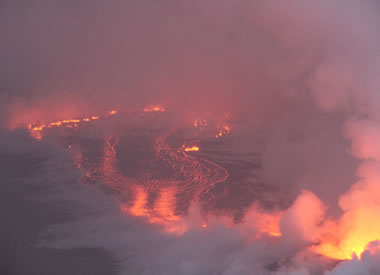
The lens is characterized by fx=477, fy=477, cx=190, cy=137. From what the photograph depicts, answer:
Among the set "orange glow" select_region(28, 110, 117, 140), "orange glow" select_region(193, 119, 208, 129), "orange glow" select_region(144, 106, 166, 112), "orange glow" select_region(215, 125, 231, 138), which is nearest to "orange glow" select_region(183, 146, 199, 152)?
"orange glow" select_region(215, 125, 231, 138)

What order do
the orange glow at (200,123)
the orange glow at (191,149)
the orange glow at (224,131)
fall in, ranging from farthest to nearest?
the orange glow at (200,123) → the orange glow at (224,131) → the orange glow at (191,149)

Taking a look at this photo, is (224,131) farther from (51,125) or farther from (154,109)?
(51,125)

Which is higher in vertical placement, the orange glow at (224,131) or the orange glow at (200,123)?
the orange glow at (200,123)

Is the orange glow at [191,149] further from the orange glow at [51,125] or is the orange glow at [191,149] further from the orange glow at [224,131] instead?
the orange glow at [51,125]

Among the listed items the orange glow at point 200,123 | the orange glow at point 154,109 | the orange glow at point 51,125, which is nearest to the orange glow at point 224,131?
the orange glow at point 200,123

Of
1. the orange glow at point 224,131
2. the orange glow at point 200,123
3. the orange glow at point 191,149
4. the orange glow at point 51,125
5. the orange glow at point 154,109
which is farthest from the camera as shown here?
the orange glow at point 154,109

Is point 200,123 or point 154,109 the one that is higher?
point 154,109

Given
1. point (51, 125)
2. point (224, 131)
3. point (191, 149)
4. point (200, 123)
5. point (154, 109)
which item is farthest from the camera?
point (154, 109)

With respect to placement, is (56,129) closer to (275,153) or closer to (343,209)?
(275,153)

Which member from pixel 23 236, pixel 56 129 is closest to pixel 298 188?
pixel 23 236

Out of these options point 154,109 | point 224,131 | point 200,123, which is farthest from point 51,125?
point 224,131

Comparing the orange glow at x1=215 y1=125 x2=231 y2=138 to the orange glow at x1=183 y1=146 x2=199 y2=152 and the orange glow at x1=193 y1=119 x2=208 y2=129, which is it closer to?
the orange glow at x1=193 y1=119 x2=208 y2=129
